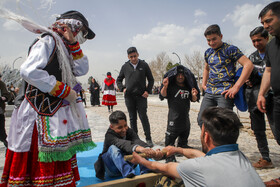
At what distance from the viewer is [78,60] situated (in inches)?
74.4

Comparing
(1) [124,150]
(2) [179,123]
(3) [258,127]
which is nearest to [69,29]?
(1) [124,150]

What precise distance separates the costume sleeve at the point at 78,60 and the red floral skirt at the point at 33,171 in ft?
Result: 2.23

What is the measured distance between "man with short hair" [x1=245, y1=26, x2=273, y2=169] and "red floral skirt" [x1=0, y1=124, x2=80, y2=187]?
99.8 inches

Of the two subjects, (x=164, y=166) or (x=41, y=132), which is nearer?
(x=41, y=132)

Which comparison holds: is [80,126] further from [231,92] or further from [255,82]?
[255,82]

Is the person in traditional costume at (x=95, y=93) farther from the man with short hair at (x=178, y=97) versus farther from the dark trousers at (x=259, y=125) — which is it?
the dark trousers at (x=259, y=125)

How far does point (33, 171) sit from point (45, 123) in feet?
1.24

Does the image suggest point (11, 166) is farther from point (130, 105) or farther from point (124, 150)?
point (130, 105)

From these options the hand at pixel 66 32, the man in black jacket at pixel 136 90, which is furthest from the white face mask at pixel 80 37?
the man in black jacket at pixel 136 90

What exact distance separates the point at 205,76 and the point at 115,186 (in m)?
2.35

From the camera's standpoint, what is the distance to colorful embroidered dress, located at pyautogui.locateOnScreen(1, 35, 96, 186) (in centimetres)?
149

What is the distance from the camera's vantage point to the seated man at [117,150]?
222 centimetres

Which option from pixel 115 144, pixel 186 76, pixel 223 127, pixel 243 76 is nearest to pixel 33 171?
pixel 115 144

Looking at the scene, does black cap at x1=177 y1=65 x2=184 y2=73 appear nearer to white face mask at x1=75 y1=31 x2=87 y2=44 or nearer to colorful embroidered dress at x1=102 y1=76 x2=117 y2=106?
white face mask at x1=75 y1=31 x2=87 y2=44
